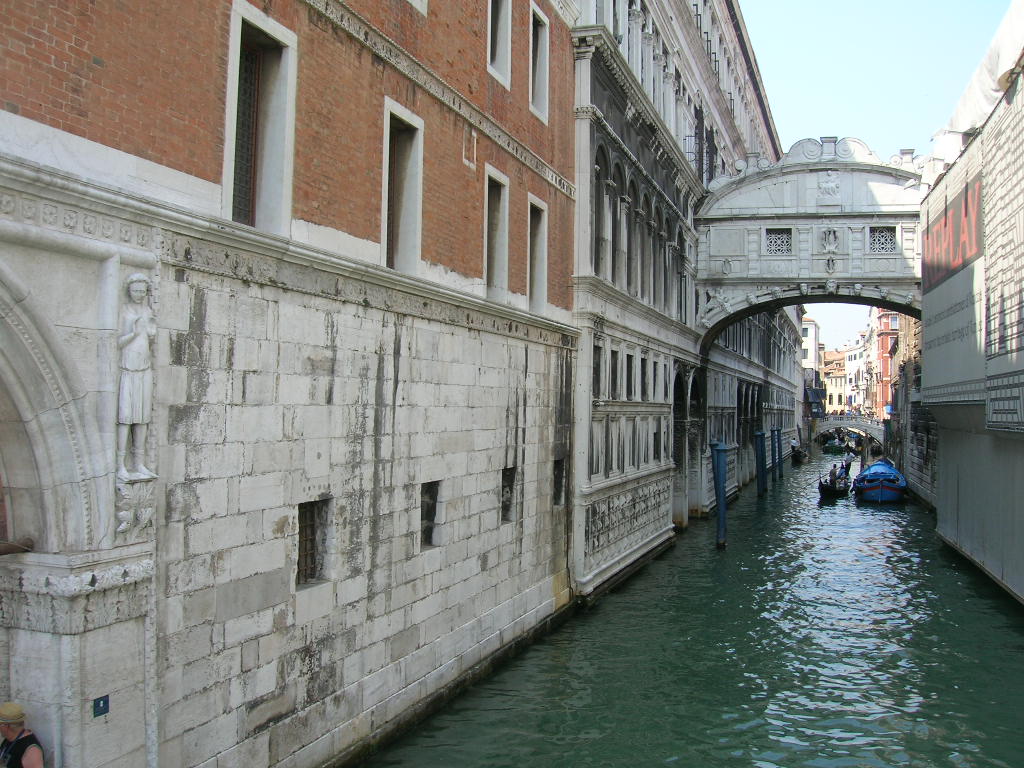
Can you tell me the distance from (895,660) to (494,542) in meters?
5.50

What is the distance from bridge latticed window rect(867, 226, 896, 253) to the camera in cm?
2342

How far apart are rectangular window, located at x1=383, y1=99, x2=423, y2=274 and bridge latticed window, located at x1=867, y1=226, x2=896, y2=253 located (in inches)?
679

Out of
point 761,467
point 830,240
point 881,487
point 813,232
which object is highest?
point 813,232

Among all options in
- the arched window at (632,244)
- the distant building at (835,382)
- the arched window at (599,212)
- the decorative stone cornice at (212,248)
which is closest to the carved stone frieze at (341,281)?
the decorative stone cornice at (212,248)

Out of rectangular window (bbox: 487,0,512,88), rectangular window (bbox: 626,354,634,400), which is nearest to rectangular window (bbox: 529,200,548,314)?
rectangular window (bbox: 487,0,512,88)

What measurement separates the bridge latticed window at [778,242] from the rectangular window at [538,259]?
41.7 ft

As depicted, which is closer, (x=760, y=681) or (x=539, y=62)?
(x=760, y=681)

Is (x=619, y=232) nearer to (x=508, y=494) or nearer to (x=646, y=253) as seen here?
(x=646, y=253)

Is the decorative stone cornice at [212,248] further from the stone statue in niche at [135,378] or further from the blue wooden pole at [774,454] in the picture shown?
the blue wooden pole at [774,454]

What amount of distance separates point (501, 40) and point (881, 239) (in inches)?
593

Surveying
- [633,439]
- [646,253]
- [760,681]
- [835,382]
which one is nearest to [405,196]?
[760,681]

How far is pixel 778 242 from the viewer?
2419cm

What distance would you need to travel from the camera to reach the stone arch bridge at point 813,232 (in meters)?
23.3

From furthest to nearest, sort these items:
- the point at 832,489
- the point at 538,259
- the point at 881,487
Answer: the point at 832,489, the point at 881,487, the point at 538,259
